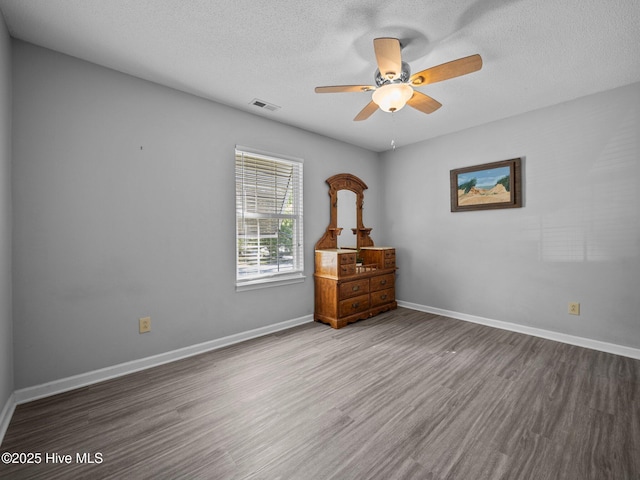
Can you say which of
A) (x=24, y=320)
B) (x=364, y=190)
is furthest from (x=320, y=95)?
(x=24, y=320)

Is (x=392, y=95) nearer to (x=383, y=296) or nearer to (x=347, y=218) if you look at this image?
(x=347, y=218)

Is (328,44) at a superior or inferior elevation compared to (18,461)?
superior

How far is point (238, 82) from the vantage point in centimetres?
251

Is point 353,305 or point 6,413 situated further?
point 353,305

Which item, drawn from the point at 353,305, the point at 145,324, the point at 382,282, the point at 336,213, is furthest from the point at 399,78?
the point at 145,324

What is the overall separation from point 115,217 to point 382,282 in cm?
321

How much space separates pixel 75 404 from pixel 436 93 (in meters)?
3.86

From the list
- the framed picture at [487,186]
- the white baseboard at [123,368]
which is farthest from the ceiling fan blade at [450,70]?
the white baseboard at [123,368]

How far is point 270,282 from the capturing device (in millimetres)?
3273

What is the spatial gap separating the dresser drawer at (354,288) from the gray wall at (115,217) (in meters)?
1.04

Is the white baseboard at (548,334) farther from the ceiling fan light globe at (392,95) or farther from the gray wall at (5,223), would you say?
the gray wall at (5,223)

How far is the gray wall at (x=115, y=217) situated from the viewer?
6.54 ft

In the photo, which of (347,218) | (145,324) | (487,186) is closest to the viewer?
(145,324)

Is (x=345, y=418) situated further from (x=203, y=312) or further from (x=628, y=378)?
(x=628, y=378)
